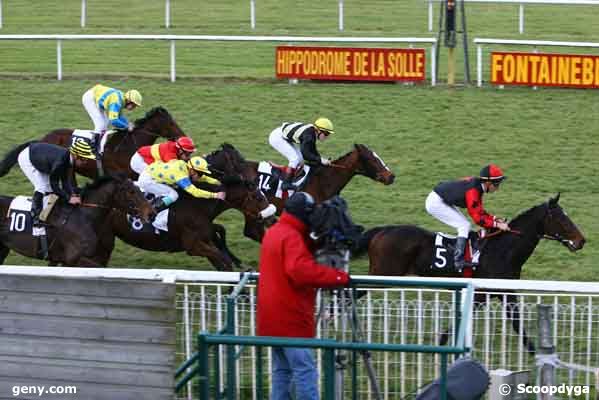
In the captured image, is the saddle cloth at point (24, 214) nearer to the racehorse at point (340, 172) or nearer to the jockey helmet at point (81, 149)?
the jockey helmet at point (81, 149)

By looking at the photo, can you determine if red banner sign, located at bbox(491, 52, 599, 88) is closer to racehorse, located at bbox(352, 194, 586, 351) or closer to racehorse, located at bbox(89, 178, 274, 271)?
racehorse, located at bbox(89, 178, 274, 271)

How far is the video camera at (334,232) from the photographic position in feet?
17.0

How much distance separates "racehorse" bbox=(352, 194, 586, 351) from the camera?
8.62 meters

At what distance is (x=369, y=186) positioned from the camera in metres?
12.3

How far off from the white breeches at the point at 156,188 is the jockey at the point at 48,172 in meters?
0.56

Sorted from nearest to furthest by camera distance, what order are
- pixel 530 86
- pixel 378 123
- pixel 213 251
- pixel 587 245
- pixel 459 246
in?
Answer: pixel 459 246 < pixel 213 251 < pixel 587 245 < pixel 378 123 < pixel 530 86

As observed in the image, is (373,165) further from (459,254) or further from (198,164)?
(459,254)

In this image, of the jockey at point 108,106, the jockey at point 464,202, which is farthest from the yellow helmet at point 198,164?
the jockey at point 464,202

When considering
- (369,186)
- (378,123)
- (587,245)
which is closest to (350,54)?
(378,123)

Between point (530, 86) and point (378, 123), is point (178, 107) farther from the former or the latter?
point (530, 86)

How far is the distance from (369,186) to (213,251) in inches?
123

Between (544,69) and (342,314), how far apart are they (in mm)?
10609

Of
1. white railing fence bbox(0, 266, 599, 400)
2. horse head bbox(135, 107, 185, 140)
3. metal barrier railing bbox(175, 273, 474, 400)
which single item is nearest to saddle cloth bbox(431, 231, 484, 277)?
white railing fence bbox(0, 266, 599, 400)

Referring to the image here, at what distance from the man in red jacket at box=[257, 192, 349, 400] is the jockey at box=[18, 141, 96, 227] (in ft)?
13.5
